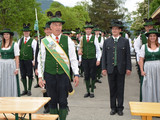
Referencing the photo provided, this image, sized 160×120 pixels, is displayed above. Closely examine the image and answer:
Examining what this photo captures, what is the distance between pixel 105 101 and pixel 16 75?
9.05 feet

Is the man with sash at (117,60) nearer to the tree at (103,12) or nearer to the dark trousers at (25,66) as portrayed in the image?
the dark trousers at (25,66)

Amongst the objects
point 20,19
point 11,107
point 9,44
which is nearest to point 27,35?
point 9,44

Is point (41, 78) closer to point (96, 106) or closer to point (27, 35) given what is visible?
point (96, 106)

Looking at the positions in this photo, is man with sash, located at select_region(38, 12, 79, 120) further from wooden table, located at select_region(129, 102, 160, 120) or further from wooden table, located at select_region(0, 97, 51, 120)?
wooden table, located at select_region(129, 102, 160, 120)

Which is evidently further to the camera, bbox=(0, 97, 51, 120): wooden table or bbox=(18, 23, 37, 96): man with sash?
bbox=(18, 23, 37, 96): man with sash

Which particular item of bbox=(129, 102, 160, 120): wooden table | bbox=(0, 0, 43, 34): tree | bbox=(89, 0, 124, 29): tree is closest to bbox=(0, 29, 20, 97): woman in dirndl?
bbox=(129, 102, 160, 120): wooden table

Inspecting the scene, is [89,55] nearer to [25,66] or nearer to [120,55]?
[120,55]

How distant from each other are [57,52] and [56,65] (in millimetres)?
244

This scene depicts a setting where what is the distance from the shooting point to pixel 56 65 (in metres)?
4.46

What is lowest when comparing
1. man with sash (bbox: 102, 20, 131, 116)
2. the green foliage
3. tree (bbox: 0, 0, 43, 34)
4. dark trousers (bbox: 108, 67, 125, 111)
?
dark trousers (bbox: 108, 67, 125, 111)

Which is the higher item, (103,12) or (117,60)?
(103,12)

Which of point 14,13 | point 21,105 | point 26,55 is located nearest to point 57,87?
point 21,105

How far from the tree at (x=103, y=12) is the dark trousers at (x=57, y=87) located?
195 ft

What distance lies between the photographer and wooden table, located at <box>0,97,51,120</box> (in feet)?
12.0
